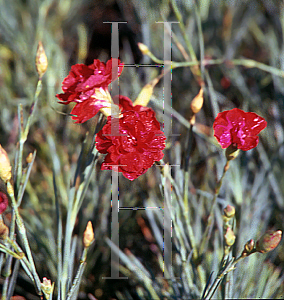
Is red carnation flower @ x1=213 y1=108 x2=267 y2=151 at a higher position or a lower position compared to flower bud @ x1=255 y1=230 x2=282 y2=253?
higher

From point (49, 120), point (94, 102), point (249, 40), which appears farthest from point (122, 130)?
point (249, 40)

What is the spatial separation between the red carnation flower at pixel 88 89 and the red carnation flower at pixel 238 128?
0.15 metres

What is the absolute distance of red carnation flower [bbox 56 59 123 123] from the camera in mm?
364

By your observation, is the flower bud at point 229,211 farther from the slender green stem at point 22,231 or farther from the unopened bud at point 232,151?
the slender green stem at point 22,231

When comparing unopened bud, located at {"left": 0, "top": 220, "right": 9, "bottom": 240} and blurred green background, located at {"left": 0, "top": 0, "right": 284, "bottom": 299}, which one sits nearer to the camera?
unopened bud, located at {"left": 0, "top": 220, "right": 9, "bottom": 240}

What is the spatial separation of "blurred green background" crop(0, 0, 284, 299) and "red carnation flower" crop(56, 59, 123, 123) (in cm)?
4

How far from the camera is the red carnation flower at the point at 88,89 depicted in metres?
0.36

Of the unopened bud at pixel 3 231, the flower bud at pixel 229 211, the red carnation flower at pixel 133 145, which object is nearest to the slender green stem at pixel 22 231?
the unopened bud at pixel 3 231

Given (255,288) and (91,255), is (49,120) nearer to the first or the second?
(91,255)

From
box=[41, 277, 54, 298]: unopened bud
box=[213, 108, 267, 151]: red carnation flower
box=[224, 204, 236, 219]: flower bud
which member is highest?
box=[213, 108, 267, 151]: red carnation flower

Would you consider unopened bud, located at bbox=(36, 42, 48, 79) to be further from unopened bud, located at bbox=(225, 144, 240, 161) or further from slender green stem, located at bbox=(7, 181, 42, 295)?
unopened bud, located at bbox=(225, 144, 240, 161)

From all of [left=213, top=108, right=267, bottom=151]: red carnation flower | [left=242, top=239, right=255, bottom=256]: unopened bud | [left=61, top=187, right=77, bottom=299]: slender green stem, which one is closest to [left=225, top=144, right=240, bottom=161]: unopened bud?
[left=213, top=108, right=267, bottom=151]: red carnation flower

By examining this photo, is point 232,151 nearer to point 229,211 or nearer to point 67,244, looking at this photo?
point 229,211

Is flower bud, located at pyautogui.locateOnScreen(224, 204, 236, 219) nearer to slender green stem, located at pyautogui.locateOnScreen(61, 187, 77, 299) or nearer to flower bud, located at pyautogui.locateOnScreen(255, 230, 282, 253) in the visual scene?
flower bud, located at pyautogui.locateOnScreen(255, 230, 282, 253)
